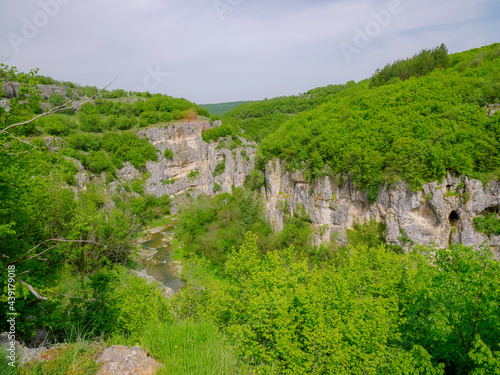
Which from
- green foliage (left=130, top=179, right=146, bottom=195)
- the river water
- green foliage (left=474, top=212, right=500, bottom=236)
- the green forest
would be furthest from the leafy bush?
green foliage (left=474, top=212, right=500, bottom=236)

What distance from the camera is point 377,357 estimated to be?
23.8ft

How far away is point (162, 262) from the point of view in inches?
1264

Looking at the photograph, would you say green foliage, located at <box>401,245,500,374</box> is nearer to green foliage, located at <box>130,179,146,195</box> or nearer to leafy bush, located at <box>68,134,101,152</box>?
green foliage, located at <box>130,179,146,195</box>

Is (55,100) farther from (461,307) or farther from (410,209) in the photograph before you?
(461,307)

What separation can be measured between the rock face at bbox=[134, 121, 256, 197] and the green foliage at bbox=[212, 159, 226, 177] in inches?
14.3

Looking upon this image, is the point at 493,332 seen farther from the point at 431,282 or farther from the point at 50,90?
the point at 50,90

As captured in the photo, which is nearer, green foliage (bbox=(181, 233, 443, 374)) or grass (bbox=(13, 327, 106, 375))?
grass (bbox=(13, 327, 106, 375))

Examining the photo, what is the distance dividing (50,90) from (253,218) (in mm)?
58601

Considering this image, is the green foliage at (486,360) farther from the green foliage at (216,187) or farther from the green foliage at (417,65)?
the green foliage at (216,187)

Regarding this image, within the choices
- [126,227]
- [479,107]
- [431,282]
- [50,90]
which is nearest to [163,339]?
[431,282]

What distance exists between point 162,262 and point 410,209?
26.4m

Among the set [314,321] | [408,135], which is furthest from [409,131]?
[314,321]

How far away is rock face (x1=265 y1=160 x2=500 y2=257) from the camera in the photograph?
17469 mm

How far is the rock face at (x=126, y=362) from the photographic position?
14.5ft
